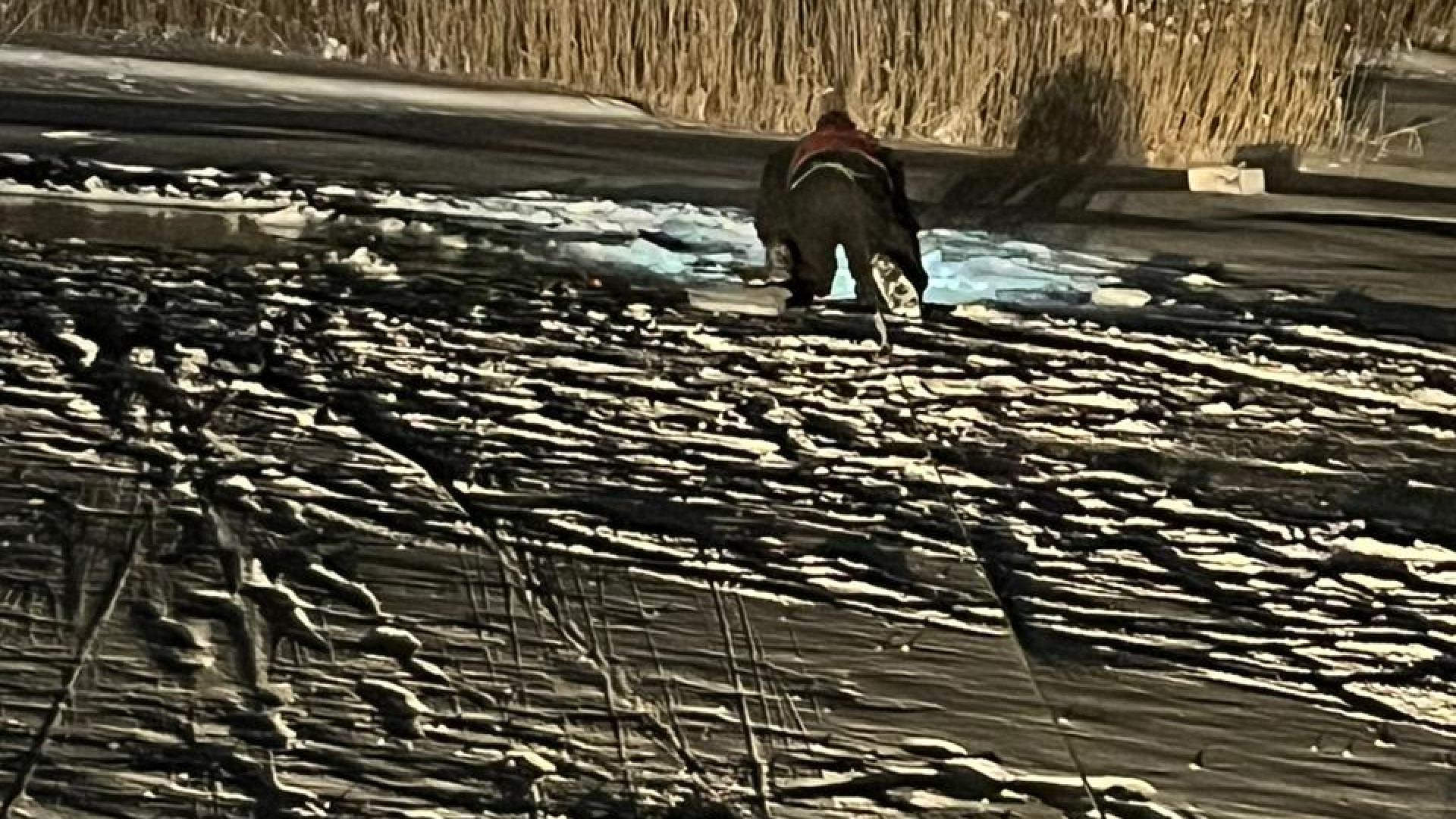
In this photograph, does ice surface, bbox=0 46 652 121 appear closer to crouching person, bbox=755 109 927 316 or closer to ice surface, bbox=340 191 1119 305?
ice surface, bbox=340 191 1119 305

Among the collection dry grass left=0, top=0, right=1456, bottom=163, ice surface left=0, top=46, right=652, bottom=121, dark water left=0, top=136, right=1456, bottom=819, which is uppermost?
dry grass left=0, top=0, right=1456, bottom=163

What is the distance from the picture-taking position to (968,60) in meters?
1.18

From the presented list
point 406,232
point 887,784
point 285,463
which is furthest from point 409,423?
point 887,784

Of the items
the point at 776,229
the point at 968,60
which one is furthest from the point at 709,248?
the point at 968,60

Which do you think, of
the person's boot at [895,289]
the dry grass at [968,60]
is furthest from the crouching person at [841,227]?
the dry grass at [968,60]

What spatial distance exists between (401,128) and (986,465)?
0.51 metres

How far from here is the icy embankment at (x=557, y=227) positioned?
1.02 meters

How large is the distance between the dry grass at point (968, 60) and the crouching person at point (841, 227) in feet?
0.65

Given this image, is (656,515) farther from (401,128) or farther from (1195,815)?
(401,128)

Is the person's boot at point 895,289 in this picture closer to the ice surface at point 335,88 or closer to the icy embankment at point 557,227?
the icy embankment at point 557,227

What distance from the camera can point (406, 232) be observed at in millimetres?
1040

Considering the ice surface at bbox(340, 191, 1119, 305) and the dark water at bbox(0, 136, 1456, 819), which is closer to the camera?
the dark water at bbox(0, 136, 1456, 819)

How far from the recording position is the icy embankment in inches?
40.1

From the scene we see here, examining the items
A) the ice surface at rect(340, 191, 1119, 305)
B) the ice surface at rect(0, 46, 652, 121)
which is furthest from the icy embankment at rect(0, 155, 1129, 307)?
the ice surface at rect(0, 46, 652, 121)
